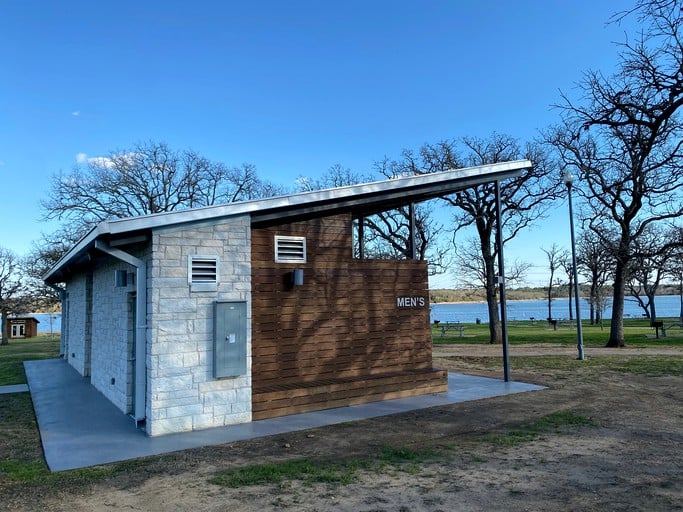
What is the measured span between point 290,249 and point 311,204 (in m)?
0.86

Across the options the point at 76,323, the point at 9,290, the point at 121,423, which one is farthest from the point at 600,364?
the point at 9,290

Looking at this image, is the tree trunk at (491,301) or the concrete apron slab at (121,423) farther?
the tree trunk at (491,301)

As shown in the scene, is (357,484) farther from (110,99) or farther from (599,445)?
(110,99)

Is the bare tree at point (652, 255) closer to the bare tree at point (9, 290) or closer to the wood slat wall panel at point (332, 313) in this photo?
the wood slat wall panel at point (332, 313)

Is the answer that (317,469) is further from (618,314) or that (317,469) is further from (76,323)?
(618,314)

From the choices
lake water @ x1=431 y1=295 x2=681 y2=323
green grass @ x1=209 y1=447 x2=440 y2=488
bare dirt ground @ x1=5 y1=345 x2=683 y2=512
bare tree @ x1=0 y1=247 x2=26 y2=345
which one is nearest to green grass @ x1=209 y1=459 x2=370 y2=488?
green grass @ x1=209 y1=447 x2=440 y2=488

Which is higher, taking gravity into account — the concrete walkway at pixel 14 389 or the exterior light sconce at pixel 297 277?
the exterior light sconce at pixel 297 277

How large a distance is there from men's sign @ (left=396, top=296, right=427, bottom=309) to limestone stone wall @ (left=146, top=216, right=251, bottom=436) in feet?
10.8

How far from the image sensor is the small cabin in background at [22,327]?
1382 inches

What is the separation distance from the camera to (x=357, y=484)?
434cm

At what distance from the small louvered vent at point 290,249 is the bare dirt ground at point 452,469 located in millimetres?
2887

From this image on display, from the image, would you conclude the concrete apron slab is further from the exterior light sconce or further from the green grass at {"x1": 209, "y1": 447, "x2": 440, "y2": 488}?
the exterior light sconce

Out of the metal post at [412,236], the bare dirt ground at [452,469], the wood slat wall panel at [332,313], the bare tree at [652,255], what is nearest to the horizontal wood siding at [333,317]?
the wood slat wall panel at [332,313]

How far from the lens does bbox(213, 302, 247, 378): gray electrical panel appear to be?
6645 mm
